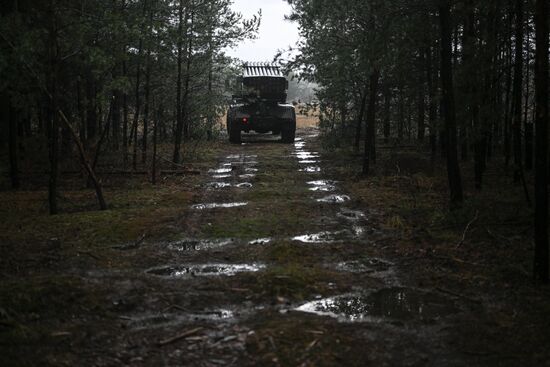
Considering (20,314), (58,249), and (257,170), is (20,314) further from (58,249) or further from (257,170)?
(257,170)

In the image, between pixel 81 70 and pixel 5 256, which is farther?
pixel 81 70

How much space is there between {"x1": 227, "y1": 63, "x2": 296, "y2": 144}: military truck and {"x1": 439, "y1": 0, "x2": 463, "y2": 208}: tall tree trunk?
16.1 metres

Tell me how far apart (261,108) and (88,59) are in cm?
1588

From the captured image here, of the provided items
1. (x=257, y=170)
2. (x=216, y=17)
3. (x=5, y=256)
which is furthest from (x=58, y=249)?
(x=216, y=17)

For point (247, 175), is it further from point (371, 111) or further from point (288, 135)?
point (288, 135)

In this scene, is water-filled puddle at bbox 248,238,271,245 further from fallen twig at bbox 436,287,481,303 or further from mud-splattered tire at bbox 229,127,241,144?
mud-splattered tire at bbox 229,127,241,144

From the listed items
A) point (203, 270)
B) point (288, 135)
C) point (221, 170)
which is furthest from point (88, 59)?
point (288, 135)

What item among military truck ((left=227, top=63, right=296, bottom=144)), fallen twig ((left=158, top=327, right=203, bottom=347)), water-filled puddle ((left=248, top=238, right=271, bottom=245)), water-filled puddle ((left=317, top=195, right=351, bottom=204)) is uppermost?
military truck ((left=227, top=63, right=296, bottom=144))

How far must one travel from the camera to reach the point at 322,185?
13062mm

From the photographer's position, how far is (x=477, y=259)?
21.9ft

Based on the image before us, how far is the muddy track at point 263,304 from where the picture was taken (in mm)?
4062

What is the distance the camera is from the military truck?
965 inches

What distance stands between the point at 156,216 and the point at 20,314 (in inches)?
185

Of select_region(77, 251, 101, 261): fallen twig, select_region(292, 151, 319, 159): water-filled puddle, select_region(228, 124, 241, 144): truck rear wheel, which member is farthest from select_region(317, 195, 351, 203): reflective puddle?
select_region(228, 124, 241, 144): truck rear wheel
